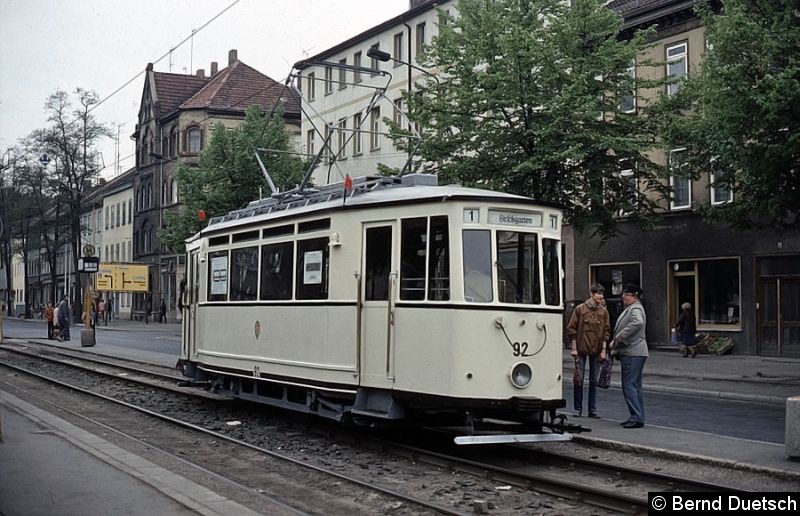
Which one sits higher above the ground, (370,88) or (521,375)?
(370,88)

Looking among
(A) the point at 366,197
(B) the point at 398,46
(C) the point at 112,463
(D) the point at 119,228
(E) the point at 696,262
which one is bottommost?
(C) the point at 112,463

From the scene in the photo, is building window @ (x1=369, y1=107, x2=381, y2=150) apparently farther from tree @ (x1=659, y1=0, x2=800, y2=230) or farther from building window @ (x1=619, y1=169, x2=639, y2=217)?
tree @ (x1=659, y1=0, x2=800, y2=230)

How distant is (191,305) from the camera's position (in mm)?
18344

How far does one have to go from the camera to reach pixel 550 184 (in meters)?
27.3

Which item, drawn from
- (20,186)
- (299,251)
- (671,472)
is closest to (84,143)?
(20,186)

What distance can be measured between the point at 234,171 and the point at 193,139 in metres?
29.4

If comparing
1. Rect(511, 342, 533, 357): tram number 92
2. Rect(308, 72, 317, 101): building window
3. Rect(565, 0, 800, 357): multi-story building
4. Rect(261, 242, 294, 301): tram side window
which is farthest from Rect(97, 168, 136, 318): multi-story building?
Rect(511, 342, 533, 357): tram number 92

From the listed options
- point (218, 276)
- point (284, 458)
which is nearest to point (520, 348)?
point (284, 458)

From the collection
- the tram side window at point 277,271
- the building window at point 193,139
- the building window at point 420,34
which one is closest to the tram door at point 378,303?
the tram side window at point 277,271

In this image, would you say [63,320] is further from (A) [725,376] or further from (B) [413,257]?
(B) [413,257]

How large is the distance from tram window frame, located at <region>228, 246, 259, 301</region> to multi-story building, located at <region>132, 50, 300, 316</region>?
2051 inches

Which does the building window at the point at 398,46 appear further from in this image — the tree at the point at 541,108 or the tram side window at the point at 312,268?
the tram side window at the point at 312,268

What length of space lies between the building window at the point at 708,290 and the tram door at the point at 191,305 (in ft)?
60.5

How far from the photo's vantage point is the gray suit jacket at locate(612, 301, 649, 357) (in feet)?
45.0
